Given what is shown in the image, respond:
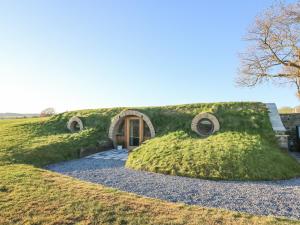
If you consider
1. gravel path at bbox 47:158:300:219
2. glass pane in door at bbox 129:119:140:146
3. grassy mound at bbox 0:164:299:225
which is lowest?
gravel path at bbox 47:158:300:219

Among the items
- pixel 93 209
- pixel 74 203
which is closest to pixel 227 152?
pixel 93 209

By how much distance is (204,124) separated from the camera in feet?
45.0

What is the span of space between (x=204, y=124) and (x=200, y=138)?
145cm

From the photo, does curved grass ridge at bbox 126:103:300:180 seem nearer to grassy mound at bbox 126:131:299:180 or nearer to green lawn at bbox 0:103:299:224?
grassy mound at bbox 126:131:299:180

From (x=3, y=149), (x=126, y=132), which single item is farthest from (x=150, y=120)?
(x=3, y=149)

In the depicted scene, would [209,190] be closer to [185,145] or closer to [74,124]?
[185,145]

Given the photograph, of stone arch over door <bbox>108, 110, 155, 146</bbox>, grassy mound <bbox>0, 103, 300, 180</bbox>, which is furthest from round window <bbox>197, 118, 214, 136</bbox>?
stone arch over door <bbox>108, 110, 155, 146</bbox>

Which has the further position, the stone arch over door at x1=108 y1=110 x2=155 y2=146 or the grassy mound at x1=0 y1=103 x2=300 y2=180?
the stone arch over door at x1=108 y1=110 x2=155 y2=146

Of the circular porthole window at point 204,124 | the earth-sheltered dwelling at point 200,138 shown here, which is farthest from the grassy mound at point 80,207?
the circular porthole window at point 204,124

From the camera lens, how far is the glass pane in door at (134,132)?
16.2 meters

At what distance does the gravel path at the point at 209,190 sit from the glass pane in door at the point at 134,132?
6154 mm

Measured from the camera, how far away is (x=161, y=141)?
12.8 metres

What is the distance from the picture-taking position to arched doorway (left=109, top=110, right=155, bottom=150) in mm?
15938

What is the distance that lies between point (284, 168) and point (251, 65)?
11.1m
